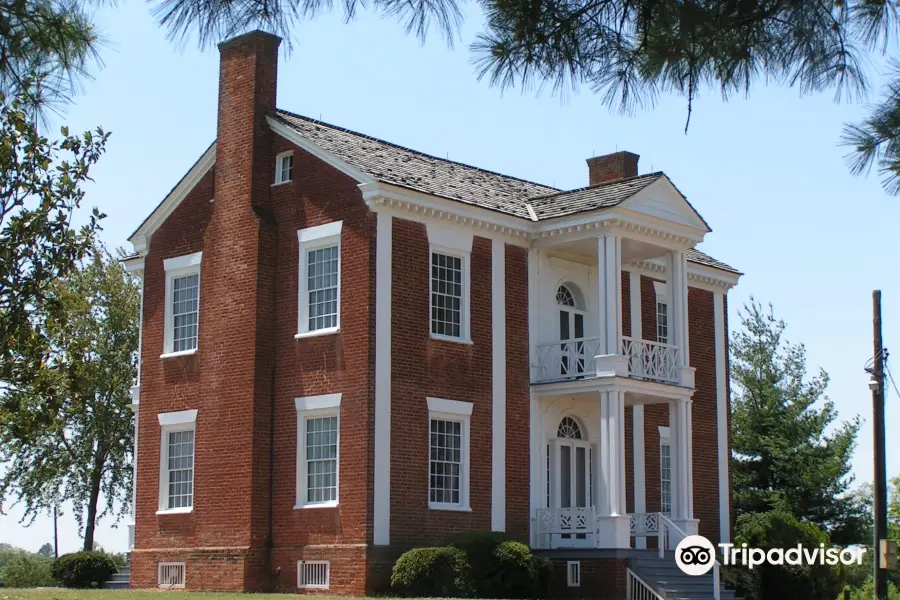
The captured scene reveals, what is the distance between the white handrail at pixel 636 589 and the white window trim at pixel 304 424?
621 cm

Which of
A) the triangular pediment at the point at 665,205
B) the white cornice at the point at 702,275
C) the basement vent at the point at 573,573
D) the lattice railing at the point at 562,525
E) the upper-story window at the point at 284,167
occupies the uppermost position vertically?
the upper-story window at the point at 284,167

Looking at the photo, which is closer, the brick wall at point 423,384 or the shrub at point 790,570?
the brick wall at point 423,384

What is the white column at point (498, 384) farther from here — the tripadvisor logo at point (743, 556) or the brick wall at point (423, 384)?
the tripadvisor logo at point (743, 556)

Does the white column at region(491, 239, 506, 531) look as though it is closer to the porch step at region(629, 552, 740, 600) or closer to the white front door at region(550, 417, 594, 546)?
the white front door at region(550, 417, 594, 546)

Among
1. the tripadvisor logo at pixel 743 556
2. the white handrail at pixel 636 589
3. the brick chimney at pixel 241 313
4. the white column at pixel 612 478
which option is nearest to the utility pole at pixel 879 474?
the tripadvisor logo at pixel 743 556

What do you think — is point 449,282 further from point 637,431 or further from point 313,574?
point 637,431

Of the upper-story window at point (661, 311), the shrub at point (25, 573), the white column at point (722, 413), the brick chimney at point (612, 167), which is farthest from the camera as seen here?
the shrub at point (25, 573)

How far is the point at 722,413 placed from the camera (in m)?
37.1

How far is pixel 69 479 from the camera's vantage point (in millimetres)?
46969

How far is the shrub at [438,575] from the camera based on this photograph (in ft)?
84.2

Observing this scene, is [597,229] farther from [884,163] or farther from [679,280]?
[884,163]

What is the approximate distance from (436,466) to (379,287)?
3984 mm

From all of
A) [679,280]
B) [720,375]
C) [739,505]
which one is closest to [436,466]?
[679,280]

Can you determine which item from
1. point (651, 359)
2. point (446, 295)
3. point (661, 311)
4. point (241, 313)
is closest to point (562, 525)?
point (651, 359)
